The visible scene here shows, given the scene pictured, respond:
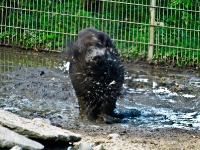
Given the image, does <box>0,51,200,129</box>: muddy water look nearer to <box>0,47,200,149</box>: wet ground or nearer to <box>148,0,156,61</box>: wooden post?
<box>0,47,200,149</box>: wet ground

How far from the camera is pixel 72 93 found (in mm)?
10164

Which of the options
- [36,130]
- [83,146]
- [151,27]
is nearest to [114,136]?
[83,146]

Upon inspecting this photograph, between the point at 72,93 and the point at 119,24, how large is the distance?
370cm

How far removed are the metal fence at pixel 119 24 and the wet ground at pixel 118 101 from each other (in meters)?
0.63

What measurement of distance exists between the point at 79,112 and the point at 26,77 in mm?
2399

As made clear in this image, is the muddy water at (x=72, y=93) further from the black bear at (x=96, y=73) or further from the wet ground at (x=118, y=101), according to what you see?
the black bear at (x=96, y=73)

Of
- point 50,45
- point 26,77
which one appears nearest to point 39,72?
point 26,77

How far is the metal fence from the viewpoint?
13094 millimetres

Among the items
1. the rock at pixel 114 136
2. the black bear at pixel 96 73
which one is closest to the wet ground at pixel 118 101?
the black bear at pixel 96 73

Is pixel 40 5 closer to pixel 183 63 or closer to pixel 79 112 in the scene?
pixel 183 63

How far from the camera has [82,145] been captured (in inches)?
249

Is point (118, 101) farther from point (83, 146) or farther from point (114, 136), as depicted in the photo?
point (83, 146)

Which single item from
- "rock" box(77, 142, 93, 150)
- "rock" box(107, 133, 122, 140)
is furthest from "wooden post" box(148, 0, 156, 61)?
"rock" box(77, 142, 93, 150)

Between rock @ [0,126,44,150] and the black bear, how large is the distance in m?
2.53
